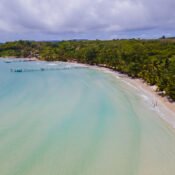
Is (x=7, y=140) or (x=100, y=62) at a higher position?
(x=7, y=140)

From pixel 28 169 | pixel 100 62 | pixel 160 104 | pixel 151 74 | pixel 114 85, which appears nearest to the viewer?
pixel 28 169

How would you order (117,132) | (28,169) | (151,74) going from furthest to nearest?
(151,74) < (117,132) < (28,169)

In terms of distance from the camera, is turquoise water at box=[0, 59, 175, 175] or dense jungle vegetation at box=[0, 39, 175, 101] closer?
turquoise water at box=[0, 59, 175, 175]

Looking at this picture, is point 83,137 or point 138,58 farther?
point 138,58

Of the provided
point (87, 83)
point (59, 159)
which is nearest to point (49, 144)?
point (59, 159)

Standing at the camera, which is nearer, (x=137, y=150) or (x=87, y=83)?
(x=137, y=150)

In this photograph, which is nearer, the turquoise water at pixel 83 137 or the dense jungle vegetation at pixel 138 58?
the turquoise water at pixel 83 137

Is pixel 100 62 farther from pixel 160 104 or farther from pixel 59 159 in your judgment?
pixel 59 159

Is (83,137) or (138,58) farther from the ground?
(138,58)
